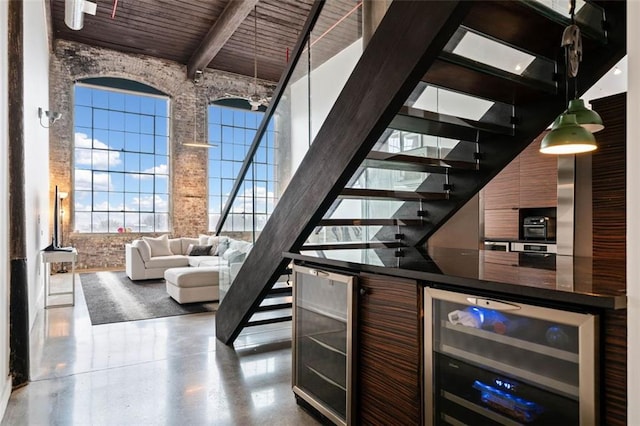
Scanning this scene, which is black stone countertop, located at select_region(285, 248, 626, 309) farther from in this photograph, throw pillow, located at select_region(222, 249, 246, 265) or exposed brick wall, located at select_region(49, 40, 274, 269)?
exposed brick wall, located at select_region(49, 40, 274, 269)

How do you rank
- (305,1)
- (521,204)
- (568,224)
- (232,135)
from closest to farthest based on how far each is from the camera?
(568,224), (521,204), (305,1), (232,135)

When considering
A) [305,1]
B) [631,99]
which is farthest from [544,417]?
[305,1]

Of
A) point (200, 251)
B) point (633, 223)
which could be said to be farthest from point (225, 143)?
→ point (633, 223)

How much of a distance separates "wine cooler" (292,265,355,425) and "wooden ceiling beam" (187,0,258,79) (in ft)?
20.3

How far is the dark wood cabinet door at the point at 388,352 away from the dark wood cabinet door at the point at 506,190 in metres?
4.15

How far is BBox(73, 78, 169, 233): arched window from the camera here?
989 centimetres

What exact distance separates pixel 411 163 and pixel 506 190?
13.1 feet

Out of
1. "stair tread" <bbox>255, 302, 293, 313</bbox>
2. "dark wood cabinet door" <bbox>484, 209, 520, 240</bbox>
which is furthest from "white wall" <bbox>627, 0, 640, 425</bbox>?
"dark wood cabinet door" <bbox>484, 209, 520, 240</bbox>

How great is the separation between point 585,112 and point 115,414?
302 centimetres

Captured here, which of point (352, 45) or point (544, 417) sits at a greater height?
point (352, 45)

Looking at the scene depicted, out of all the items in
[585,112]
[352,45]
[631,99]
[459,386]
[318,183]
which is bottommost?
[459,386]

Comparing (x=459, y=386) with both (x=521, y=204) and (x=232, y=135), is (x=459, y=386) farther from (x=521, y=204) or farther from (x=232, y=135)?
(x=232, y=135)

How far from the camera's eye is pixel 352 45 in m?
3.11

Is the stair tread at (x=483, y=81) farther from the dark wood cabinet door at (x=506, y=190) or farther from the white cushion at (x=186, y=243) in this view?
the white cushion at (x=186, y=243)
